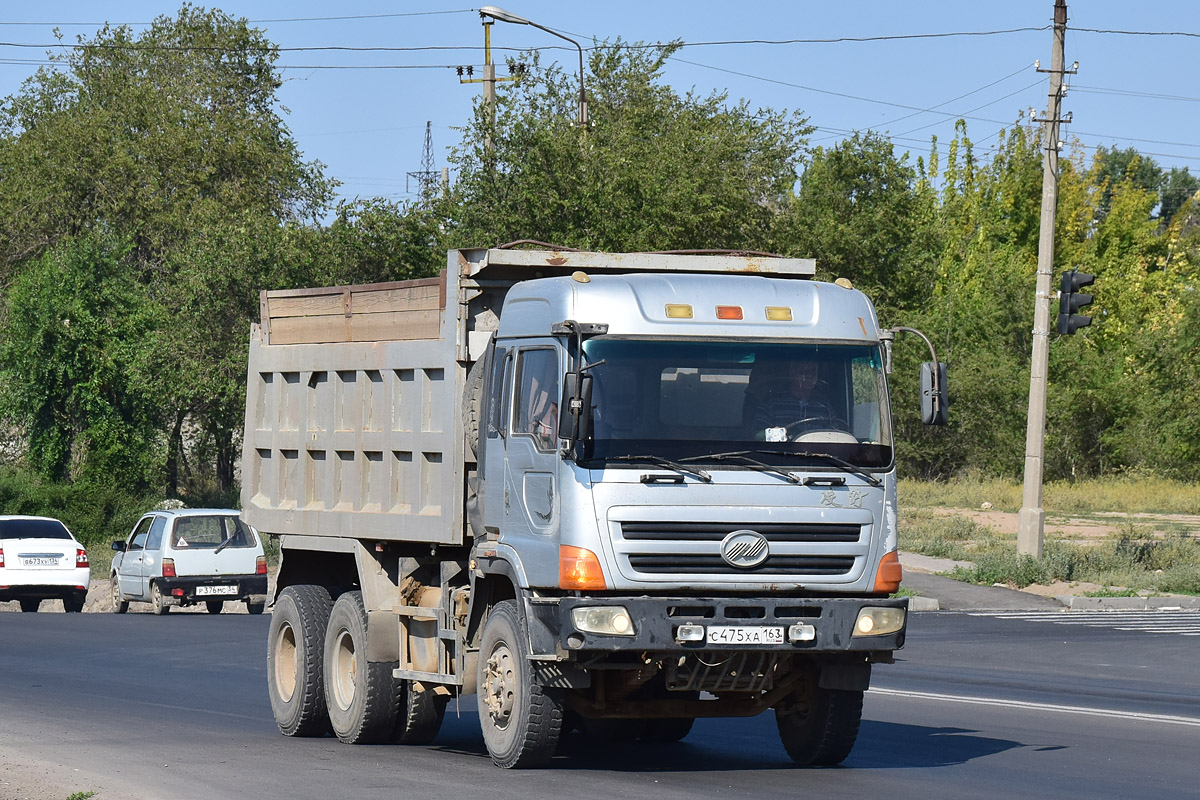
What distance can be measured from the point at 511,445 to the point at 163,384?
35.3 metres

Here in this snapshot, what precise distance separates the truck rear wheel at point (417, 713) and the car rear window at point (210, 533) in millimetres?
15086

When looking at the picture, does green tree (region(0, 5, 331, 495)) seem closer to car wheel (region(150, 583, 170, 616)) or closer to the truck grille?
car wheel (region(150, 583, 170, 616))

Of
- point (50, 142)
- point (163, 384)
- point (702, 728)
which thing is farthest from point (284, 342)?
point (50, 142)

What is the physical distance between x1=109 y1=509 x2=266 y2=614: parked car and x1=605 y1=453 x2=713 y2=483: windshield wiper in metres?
17.5

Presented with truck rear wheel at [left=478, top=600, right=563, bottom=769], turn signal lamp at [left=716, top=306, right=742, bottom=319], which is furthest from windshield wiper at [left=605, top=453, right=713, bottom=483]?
truck rear wheel at [left=478, top=600, right=563, bottom=769]

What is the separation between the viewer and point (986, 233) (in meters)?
78.9

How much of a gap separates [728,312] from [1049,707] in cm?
608

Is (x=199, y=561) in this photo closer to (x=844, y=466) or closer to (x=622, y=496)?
(x=622, y=496)

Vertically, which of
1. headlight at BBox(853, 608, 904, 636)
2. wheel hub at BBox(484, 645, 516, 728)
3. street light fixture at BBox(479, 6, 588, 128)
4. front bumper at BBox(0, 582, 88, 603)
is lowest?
front bumper at BBox(0, 582, 88, 603)

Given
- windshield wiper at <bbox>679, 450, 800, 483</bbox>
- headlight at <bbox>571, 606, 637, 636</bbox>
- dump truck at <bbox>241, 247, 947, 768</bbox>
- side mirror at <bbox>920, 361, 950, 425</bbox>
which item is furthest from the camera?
side mirror at <bbox>920, 361, 950, 425</bbox>

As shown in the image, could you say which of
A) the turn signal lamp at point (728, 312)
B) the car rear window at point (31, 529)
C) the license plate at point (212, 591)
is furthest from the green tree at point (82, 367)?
the turn signal lamp at point (728, 312)

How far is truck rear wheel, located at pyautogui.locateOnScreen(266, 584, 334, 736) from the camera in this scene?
1231 centimetres

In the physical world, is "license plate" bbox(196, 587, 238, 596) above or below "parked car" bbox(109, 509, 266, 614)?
below

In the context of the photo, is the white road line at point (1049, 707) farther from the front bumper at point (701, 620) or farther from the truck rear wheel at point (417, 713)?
the truck rear wheel at point (417, 713)
